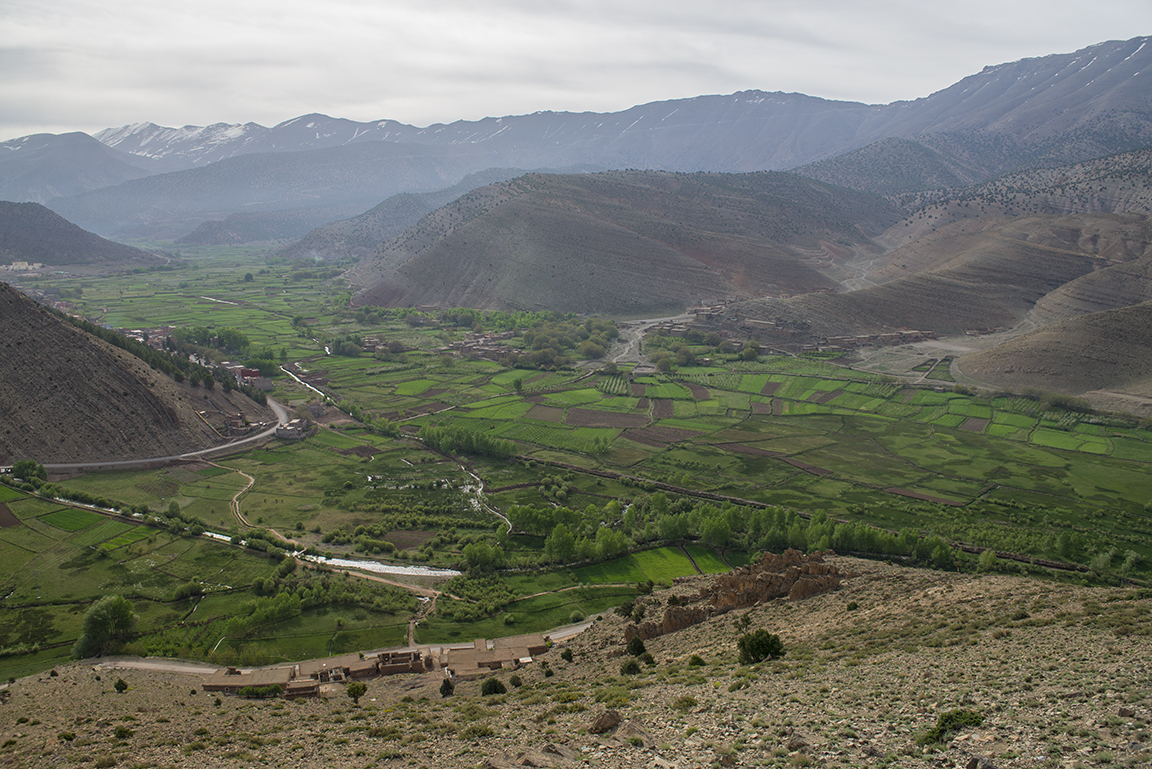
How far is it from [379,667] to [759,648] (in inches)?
762

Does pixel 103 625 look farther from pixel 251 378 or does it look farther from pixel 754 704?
pixel 251 378

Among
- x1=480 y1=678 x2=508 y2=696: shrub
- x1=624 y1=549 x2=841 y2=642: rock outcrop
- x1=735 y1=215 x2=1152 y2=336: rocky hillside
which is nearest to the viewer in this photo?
x1=480 y1=678 x2=508 y2=696: shrub

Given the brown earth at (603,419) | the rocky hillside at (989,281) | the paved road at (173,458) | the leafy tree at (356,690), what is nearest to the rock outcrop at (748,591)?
the leafy tree at (356,690)

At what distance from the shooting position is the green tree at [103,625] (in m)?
39.6

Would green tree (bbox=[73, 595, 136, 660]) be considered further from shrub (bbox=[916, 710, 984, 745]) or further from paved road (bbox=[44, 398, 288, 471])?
shrub (bbox=[916, 710, 984, 745])

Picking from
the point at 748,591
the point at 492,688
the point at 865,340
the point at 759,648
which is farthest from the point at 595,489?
the point at 865,340

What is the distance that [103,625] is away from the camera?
40.3 m

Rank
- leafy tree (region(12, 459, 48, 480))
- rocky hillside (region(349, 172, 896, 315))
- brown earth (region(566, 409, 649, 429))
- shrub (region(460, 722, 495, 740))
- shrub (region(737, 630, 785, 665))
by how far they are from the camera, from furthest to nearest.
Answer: rocky hillside (region(349, 172, 896, 315)) → brown earth (region(566, 409, 649, 429)) → leafy tree (region(12, 459, 48, 480)) → shrub (region(737, 630, 785, 665)) → shrub (region(460, 722, 495, 740))

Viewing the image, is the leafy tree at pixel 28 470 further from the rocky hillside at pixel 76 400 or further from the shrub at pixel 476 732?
the shrub at pixel 476 732

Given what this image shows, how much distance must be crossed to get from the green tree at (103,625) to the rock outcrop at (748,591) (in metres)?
27.5

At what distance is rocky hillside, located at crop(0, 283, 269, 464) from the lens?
67438mm

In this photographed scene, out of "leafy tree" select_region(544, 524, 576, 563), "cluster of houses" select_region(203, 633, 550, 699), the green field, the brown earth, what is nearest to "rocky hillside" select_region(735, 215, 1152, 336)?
the green field

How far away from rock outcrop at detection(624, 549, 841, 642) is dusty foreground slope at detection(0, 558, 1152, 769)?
105 cm

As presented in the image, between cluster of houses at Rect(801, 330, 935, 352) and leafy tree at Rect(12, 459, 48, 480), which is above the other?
cluster of houses at Rect(801, 330, 935, 352)
